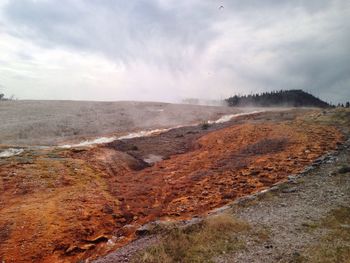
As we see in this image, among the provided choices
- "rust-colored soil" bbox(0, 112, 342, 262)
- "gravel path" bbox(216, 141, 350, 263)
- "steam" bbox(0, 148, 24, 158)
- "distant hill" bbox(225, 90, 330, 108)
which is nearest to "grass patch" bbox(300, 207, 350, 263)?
"gravel path" bbox(216, 141, 350, 263)

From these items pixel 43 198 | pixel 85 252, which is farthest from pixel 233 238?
pixel 43 198

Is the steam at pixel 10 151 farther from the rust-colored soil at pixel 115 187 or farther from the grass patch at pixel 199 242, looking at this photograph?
the grass patch at pixel 199 242

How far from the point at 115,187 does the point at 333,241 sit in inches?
479

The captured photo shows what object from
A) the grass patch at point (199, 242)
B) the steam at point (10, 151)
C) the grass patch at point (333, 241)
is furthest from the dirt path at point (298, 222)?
the steam at point (10, 151)

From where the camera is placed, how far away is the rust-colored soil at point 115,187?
1215 cm

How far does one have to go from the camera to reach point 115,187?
18.1 meters

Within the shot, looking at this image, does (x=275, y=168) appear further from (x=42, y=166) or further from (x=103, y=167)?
(x=42, y=166)

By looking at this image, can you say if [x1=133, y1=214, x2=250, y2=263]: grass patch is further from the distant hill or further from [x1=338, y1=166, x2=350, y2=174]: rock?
the distant hill

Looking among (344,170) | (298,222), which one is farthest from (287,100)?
(298,222)

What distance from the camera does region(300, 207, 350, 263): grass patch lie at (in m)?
8.77

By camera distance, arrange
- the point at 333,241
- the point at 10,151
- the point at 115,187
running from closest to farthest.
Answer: the point at 333,241 → the point at 115,187 → the point at 10,151

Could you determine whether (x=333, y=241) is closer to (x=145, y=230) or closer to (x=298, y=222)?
(x=298, y=222)

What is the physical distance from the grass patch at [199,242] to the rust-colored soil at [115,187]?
93.0 inches

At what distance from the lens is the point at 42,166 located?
19.5 m
